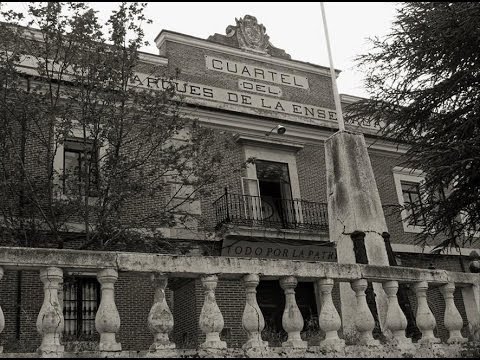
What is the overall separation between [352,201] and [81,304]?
27.5ft

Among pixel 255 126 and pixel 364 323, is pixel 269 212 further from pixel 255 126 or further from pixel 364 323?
pixel 364 323

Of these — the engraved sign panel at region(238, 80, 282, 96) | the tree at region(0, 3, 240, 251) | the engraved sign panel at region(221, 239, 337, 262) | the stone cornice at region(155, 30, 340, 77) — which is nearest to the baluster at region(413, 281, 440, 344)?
the tree at region(0, 3, 240, 251)

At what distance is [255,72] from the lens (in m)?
19.9

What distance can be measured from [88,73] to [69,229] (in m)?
3.86

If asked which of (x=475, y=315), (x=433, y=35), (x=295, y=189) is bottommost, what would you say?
(x=475, y=315)

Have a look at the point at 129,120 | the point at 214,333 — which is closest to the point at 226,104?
the point at 129,120

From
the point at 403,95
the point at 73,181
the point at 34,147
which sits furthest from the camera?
the point at 34,147

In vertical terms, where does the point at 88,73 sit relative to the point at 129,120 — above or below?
above

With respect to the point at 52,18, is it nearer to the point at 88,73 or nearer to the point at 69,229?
the point at 88,73

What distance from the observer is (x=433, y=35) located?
40.5 feet

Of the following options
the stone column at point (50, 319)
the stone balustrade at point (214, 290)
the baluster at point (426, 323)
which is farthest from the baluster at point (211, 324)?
the baluster at point (426, 323)

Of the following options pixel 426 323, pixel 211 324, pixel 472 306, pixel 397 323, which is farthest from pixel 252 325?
pixel 472 306

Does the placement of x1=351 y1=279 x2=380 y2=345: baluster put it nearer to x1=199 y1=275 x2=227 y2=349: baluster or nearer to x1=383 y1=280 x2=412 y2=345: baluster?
x1=383 y1=280 x2=412 y2=345: baluster

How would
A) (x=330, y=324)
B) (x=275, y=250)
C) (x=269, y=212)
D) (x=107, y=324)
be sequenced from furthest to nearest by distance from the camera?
(x=269, y=212)
(x=275, y=250)
(x=330, y=324)
(x=107, y=324)
